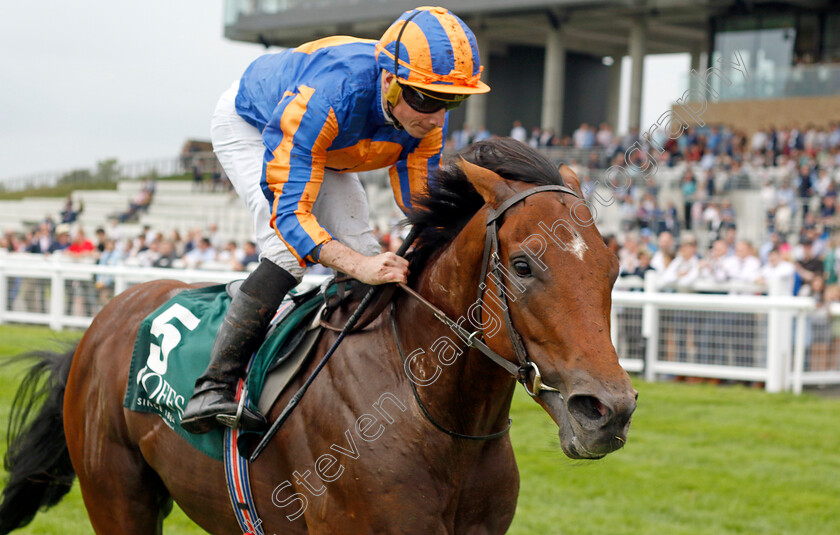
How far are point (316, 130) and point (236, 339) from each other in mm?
692

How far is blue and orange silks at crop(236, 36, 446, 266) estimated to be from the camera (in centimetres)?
245

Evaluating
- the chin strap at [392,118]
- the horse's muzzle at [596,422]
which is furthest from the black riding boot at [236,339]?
the horse's muzzle at [596,422]

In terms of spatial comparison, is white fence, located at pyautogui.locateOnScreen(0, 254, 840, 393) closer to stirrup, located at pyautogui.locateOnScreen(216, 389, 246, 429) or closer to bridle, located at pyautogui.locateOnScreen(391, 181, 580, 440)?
stirrup, located at pyautogui.locateOnScreen(216, 389, 246, 429)

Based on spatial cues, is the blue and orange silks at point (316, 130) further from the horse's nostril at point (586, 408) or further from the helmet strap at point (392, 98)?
the horse's nostril at point (586, 408)

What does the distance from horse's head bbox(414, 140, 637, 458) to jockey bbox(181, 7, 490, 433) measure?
0.99 feet

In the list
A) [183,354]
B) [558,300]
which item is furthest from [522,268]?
[183,354]

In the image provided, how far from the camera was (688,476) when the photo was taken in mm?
5246

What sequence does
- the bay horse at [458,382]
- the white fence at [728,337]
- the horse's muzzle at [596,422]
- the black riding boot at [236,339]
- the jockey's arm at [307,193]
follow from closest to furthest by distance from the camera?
the horse's muzzle at [596,422] → the bay horse at [458,382] → the jockey's arm at [307,193] → the black riding boot at [236,339] → the white fence at [728,337]

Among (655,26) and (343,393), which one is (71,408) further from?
(655,26)

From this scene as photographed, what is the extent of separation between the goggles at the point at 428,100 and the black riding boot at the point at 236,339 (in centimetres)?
68

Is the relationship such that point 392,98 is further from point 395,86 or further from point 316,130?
point 316,130

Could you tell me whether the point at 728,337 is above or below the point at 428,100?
below

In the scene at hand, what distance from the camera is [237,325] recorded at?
2.65 m

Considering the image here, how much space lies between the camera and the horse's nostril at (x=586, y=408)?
73.2 inches
